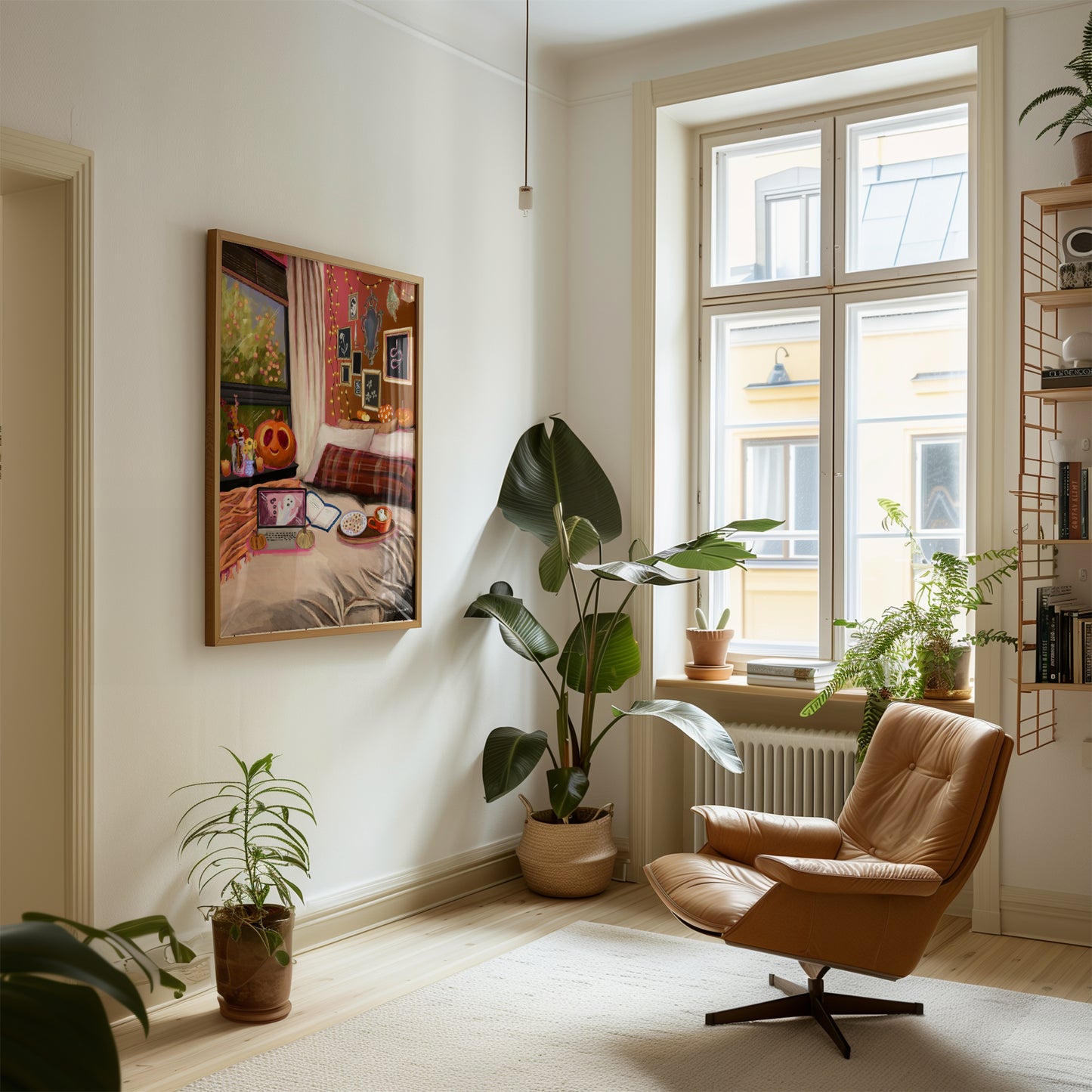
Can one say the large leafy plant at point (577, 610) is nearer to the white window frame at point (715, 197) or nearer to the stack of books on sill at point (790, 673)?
the stack of books on sill at point (790, 673)

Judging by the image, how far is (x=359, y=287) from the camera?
3762 mm

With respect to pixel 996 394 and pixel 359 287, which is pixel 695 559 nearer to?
pixel 996 394

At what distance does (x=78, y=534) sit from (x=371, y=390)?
3.83 ft

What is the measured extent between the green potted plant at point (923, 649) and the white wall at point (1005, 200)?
5.4 inches

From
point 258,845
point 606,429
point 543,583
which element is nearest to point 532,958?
point 258,845

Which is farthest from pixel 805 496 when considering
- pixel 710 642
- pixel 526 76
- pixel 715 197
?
pixel 526 76

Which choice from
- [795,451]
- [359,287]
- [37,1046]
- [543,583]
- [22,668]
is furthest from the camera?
[795,451]

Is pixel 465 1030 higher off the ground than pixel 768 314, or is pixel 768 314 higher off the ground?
pixel 768 314

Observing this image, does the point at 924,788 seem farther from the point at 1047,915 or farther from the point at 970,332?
the point at 970,332

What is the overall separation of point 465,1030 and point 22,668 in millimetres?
1485

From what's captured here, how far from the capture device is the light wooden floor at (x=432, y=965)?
2887mm

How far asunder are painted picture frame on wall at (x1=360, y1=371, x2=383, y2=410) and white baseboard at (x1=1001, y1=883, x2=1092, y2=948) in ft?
8.70

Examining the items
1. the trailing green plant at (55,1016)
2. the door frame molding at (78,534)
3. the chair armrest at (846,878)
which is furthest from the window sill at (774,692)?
the trailing green plant at (55,1016)

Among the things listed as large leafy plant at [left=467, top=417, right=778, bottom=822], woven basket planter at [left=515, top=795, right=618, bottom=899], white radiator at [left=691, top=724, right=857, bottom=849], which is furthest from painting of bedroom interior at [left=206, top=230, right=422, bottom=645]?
white radiator at [left=691, top=724, right=857, bottom=849]
